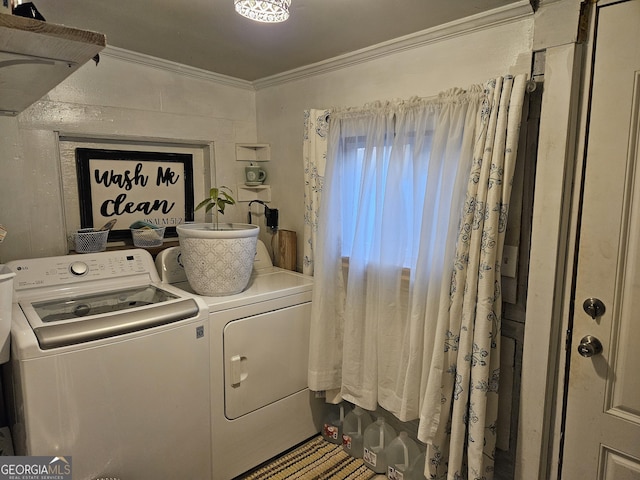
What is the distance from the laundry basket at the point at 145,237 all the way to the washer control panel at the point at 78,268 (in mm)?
124

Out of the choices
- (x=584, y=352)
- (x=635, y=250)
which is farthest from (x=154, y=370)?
(x=635, y=250)

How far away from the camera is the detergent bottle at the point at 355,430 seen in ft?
7.12

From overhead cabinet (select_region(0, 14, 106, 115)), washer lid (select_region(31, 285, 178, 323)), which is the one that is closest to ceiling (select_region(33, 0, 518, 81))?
overhead cabinet (select_region(0, 14, 106, 115))

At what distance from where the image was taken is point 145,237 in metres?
2.17

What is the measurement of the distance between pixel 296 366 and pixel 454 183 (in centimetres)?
128

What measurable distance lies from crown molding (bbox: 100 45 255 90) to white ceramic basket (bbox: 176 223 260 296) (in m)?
1.00

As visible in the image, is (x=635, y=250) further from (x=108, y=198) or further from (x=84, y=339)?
(x=108, y=198)

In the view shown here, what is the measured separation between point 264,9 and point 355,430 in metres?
2.09

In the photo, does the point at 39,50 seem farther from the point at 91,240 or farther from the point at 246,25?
the point at 91,240

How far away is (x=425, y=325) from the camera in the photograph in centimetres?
170

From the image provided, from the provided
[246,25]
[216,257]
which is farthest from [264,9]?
[216,257]

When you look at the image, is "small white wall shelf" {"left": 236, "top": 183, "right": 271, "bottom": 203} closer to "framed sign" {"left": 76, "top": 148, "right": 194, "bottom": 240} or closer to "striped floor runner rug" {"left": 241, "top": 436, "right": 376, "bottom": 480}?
"framed sign" {"left": 76, "top": 148, "right": 194, "bottom": 240}

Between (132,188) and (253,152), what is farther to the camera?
(253,152)

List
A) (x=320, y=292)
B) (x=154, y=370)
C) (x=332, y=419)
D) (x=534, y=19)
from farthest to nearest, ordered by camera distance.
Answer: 1. (x=332, y=419)
2. (x=320, y=292)
3. (x=154, y=370)
4. (x=534, y=19)
